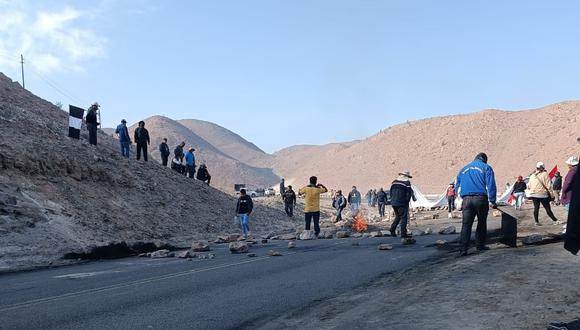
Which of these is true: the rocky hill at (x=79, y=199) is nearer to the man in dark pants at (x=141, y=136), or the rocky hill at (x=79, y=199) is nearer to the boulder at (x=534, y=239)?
the man in dark pants at (x=141, y=136)

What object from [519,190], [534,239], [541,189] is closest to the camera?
[534,239]

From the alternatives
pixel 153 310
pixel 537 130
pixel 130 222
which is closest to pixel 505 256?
pixel 153 310

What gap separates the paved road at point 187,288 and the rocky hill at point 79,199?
3129mm

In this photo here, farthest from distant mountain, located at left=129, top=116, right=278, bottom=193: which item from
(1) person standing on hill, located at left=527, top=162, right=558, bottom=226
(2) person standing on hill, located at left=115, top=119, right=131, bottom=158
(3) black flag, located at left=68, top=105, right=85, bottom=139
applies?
(1) person standing on hill, located at left=527, top=162, right=558, bottom=226

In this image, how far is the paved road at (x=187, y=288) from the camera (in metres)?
6.94

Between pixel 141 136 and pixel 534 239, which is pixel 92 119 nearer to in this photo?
pixel 141 136

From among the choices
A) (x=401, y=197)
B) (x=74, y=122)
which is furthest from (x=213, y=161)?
(x=401, y=197)

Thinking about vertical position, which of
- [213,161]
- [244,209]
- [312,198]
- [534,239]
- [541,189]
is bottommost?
[534,239]

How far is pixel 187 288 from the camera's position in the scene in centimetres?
905

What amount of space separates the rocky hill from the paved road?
3.13 meters

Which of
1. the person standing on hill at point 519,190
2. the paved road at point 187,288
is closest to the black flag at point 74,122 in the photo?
the paved road at point 187,288

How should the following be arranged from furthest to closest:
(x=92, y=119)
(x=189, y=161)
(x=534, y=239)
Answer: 1. (x=189, y=161)
2. (x=92, y=119)
3. (x=534, y=239)

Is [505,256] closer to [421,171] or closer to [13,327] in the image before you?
[13,327]

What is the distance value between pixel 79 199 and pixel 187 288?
12516 mm
